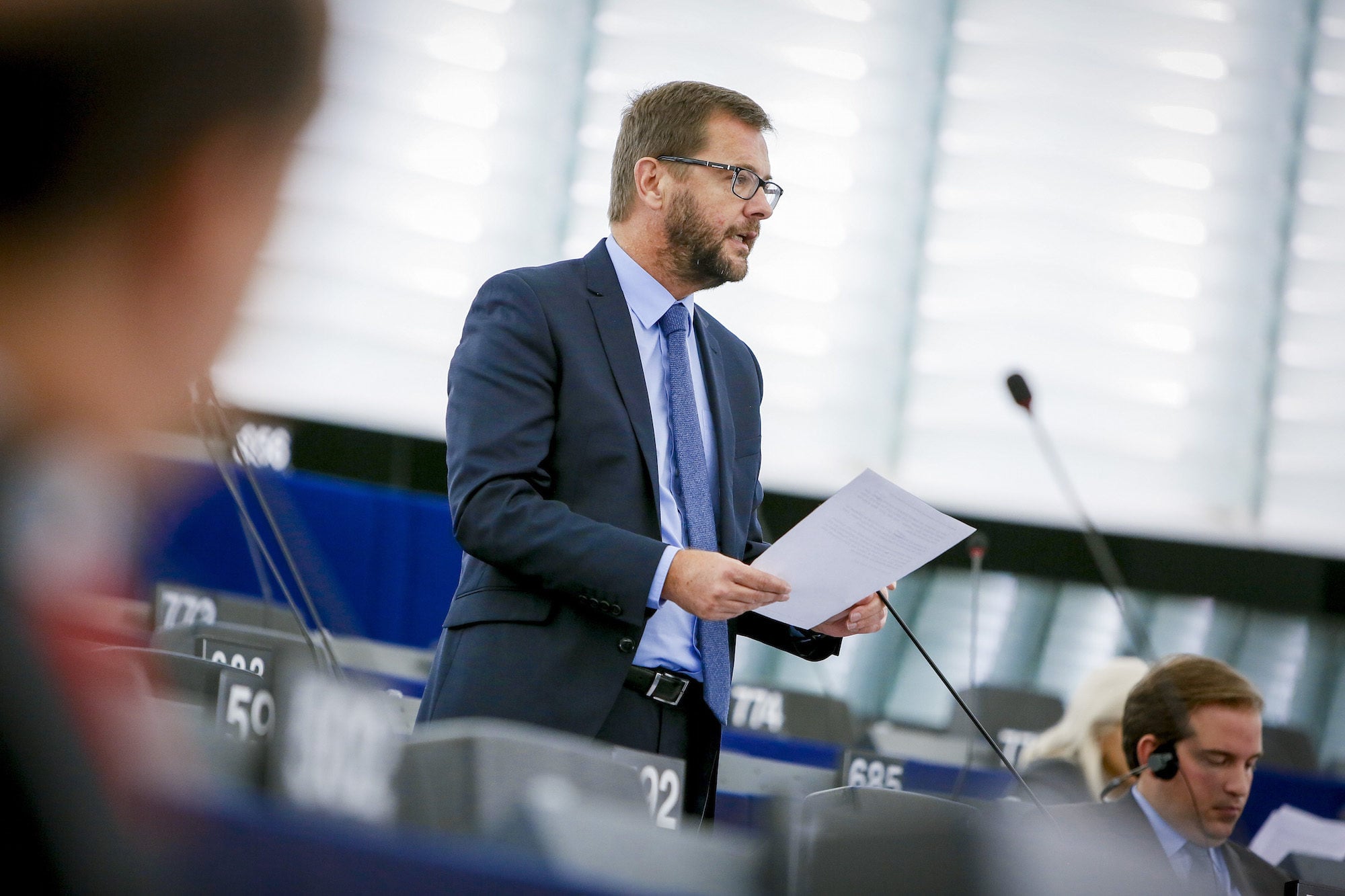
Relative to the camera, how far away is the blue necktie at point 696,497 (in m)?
1.76

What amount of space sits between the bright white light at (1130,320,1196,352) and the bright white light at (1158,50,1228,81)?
142cm

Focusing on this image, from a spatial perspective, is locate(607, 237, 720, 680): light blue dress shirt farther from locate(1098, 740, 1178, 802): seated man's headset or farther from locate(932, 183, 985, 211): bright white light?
locate(932, 183, 985, 211): bright white light

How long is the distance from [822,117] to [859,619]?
6003 millimetres

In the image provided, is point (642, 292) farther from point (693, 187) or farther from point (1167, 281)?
point (1167, 281)

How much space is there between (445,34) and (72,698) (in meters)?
6.93

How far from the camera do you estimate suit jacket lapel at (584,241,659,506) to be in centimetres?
176

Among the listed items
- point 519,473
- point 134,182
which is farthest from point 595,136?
point 134,182

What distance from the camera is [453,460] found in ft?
5.69

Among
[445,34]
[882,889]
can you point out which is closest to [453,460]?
[882,889]

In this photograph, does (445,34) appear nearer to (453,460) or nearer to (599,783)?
(453,460)

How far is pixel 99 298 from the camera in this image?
0.48 metres

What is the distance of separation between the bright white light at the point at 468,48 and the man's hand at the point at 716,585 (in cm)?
589

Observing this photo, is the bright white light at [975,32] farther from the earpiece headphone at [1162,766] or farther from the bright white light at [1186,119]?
the earpiece headphone at [1162,766]

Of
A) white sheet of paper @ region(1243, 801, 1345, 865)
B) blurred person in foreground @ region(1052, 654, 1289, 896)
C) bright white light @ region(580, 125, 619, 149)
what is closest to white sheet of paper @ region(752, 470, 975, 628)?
blurred person in foreground @ region(1052, 654, 1289, 896)
